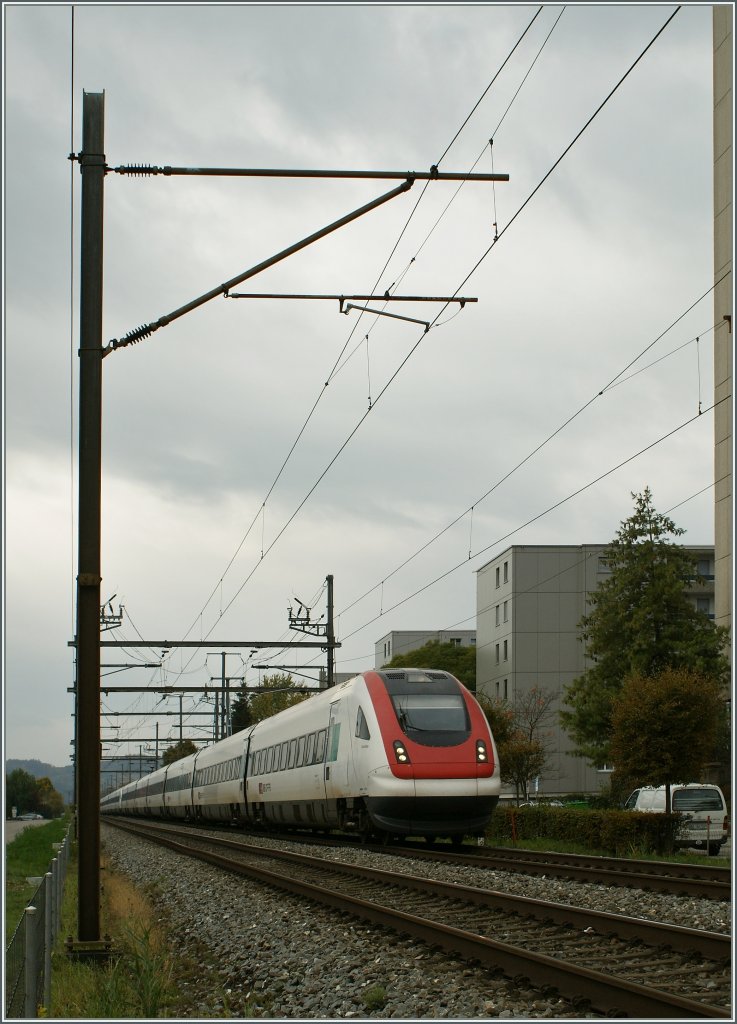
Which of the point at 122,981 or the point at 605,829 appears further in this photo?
the point at 605,829

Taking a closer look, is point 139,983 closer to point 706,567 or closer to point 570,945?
point 570,945

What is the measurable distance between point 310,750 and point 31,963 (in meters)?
18.0

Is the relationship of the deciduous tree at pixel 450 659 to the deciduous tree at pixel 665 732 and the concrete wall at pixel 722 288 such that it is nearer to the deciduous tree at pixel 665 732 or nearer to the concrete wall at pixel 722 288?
the concrete wall at pixel 722 288

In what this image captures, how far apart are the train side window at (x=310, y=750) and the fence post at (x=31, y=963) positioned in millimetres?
17332

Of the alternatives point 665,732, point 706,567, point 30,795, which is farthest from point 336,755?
point 30,795

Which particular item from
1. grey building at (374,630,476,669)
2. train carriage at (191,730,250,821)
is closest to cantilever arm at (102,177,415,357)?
train carriage at (191,730,250,821)

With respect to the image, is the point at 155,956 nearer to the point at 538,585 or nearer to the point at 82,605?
the point at 82,605

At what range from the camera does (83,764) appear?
1027cm

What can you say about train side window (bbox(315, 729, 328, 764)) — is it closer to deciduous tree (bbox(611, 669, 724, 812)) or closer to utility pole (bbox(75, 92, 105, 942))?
deciduous tree (bbox(611, 669, 724, 812))

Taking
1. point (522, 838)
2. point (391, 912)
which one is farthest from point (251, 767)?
point (391, 912)

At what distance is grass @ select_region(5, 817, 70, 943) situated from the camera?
2036cm

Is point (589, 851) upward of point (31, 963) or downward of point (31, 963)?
downward

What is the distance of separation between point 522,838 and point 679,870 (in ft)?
34.4

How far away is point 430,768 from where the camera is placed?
19.7m
